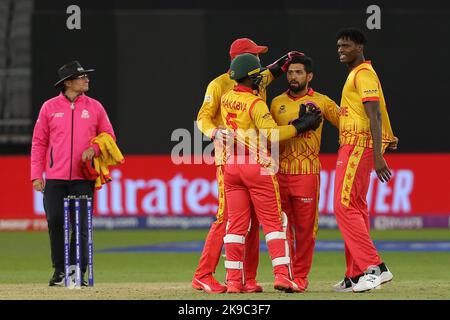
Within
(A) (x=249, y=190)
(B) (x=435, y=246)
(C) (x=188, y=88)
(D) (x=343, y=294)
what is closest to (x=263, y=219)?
(A) (x=249, y=190)

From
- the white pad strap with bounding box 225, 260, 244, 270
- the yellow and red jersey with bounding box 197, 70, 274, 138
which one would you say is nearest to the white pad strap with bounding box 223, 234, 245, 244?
the white pad strap with bounding box 225, 260, 244, 270

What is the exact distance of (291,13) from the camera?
18.1 meters

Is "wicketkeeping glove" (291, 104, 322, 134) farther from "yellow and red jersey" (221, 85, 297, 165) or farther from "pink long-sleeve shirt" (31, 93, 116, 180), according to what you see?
"pink long-sleeve shirt" (31, 93, 116, 180)

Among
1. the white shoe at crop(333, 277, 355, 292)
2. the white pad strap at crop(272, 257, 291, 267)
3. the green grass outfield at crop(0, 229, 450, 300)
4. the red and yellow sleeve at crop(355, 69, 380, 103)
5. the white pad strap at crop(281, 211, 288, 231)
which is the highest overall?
the red and yellow sleeve at crop(355, 69, 380, 103)

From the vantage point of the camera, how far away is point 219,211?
33.8ft

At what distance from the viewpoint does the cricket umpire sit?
11109mm

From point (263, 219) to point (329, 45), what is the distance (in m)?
8.74

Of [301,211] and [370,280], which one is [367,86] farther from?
[370,280]

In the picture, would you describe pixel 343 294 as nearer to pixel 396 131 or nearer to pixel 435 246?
pixel 435 246

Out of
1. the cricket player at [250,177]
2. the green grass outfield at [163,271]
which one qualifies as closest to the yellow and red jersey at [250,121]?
the cricket player at [250,177]

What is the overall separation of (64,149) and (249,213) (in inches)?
82.8

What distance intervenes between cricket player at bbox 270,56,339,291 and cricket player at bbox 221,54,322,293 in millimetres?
327

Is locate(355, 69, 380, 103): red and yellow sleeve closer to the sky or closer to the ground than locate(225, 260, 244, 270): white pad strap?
closer to the sky

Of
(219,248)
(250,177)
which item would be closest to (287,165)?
(250,177)
